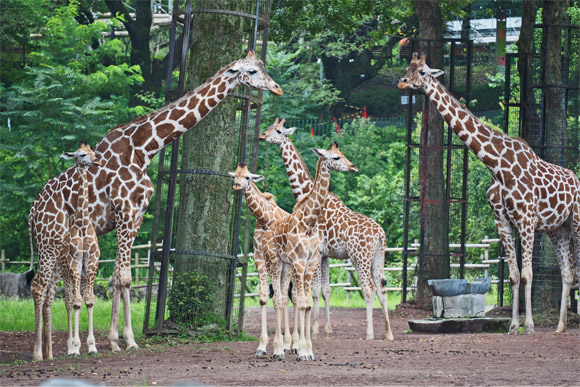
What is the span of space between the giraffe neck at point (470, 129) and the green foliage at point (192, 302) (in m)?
4.32

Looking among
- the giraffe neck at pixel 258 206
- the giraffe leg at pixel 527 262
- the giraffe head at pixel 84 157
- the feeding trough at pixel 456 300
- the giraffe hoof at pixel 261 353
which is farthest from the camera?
the feeding trough at pixel 456 300

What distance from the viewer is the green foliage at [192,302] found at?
1223 cm

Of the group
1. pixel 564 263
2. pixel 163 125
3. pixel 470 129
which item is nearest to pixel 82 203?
pixel 163 125

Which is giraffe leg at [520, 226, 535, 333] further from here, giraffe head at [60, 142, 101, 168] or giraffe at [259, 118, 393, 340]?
giraffe head at [60, 142, 101, 168]

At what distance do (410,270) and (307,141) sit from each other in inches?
268

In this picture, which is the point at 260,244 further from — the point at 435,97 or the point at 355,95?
the point at 355,95

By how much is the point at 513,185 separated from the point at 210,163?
445cm

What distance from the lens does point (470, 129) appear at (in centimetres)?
1300

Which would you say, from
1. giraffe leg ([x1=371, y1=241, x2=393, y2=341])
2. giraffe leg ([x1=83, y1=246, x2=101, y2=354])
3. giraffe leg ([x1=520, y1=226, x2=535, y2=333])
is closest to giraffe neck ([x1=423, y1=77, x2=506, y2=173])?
giraffe leg ([x1=520, y1=226, x2=535, y2=333])

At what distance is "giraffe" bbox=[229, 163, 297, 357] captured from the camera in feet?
32.1

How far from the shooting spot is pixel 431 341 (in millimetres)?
11461

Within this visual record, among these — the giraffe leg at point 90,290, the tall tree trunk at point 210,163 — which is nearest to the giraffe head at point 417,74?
the tall tree trunk at point 210,163

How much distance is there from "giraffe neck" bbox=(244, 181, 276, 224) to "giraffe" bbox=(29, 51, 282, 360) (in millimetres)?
1513

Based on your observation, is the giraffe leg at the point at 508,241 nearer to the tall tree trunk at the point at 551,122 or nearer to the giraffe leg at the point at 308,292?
the tall tree trunk at the point at 551,122
